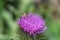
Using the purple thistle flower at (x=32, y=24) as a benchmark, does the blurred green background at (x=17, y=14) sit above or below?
above

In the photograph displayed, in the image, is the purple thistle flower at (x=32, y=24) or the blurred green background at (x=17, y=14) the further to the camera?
the blurred green background at (x=17, y=14)

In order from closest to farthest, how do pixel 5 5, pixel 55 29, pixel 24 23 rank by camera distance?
pixel 24 23 < pixel 55 29 < pixel 5 5

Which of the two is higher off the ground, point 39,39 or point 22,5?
point 22,5

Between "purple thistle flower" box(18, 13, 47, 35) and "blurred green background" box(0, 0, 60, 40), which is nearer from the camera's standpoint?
"purple thistle flower" box(18, 13, 47, 35)

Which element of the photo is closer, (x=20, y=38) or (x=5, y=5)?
(x=20, y=38)

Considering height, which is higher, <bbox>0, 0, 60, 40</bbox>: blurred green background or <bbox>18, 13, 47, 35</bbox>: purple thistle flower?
<bbox>0, 0, 60, 40</bbox>: blurred green background

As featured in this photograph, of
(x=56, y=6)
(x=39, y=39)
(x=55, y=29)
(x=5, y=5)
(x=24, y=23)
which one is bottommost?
(x=39, y=39)

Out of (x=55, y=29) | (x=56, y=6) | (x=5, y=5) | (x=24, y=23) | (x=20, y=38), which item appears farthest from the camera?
(x=56, y=6)

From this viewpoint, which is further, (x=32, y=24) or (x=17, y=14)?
(x=17, y=14)

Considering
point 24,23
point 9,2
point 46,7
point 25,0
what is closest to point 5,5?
point 9,2

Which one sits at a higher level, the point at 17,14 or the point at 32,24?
the point at 17,14

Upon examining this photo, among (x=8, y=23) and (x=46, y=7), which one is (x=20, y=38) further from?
(x=46, y=7)
